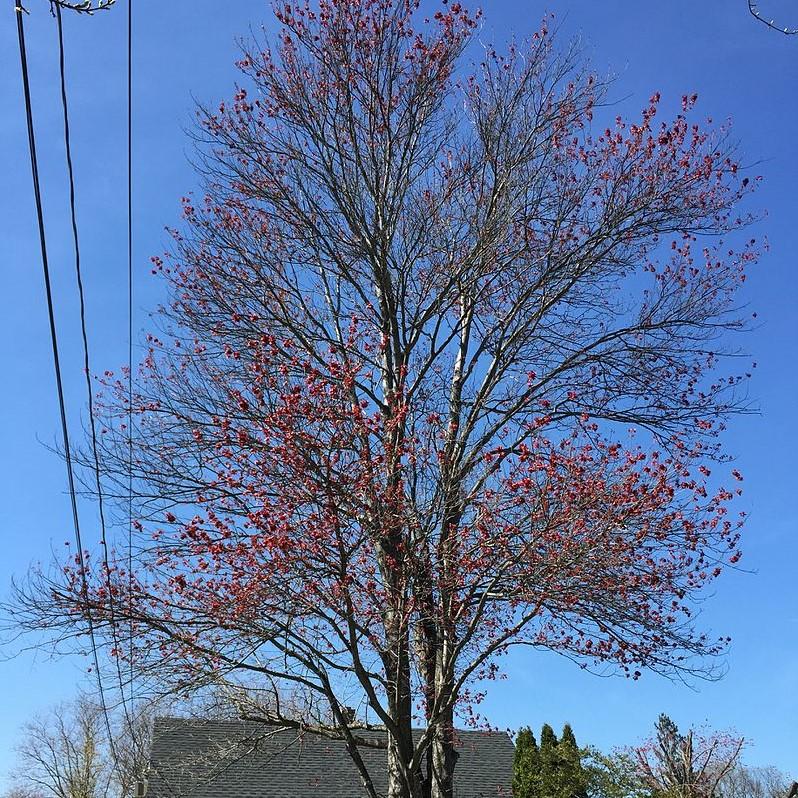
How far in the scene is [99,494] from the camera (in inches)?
372

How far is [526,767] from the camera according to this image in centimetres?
1889

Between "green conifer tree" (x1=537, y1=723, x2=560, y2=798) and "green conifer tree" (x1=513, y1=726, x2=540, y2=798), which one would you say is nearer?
"green conifer tree" (x1=537, y1=723, x2=560, y2=798)

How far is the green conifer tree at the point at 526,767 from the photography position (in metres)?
18.6

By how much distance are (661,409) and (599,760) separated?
9804mm

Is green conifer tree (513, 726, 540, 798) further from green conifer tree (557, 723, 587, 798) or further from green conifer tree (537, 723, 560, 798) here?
green conifer tree (557, 723, 587, 798)

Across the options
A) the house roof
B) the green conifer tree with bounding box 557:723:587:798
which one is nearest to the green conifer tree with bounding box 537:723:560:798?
the green conifer tree with bounding box 557:723:587:798

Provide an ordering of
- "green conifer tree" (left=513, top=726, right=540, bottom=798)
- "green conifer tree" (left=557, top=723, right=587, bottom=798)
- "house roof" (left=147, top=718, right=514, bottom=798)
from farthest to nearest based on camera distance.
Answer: "house roof" (left=147, top=718, right=514, bottom=798) → "green conifer tree" (left=513, top=726, right=540, bottom=798) → "green conifer tree" (left=557, top=723, right=587, bottom=798)

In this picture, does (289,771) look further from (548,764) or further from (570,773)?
(570,773)

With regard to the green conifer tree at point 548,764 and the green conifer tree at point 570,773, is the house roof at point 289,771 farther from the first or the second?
the green conifer tree at point 570,773

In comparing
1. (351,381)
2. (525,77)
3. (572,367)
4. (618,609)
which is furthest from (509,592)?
(525,77)

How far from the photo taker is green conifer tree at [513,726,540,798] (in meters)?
18.6

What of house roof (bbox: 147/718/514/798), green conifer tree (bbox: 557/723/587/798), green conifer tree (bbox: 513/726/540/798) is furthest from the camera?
house roof (bbox: 147/718/514/798)

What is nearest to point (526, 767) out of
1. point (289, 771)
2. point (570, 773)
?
point (570, 773)

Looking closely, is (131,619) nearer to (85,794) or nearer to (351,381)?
(351,381)
